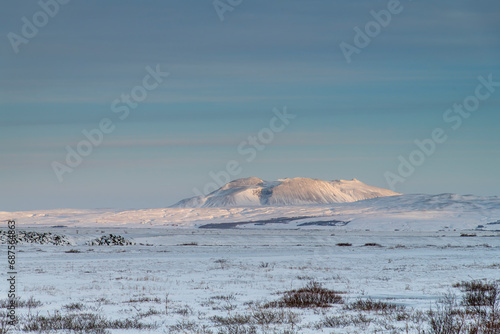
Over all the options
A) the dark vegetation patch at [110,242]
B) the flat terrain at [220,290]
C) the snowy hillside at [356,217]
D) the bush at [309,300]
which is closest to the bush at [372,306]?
the flat terrain at [220,290]

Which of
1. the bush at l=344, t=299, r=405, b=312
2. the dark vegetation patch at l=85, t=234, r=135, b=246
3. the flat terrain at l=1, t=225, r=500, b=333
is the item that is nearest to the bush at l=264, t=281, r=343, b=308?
the flat terrain at l=1, t=225, r=500, b=333

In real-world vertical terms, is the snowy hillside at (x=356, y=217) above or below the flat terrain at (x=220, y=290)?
above

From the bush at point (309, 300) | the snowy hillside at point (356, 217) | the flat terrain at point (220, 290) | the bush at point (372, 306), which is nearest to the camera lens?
the flat terrain at point (220, 290)

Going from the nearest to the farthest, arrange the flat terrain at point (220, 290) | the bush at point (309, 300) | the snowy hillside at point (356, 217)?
the flat terrain at point (220, 290)
the bush at point (309, 300)
the snowy hillside at point (356, 217)

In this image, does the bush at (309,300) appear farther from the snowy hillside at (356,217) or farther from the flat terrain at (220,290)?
the snowy hillside at (356,217)

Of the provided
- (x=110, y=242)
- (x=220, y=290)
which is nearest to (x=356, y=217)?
(x=110, y=242)

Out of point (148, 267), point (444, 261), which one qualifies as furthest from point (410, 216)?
point (148, 267)

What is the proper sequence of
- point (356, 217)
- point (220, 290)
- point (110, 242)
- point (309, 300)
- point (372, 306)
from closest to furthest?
point (372, 306), point (309, 300), point (220, 290), point (110, 242), point (356, 217)

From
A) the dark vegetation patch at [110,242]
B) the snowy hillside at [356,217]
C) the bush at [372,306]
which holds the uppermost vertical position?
the snowy hillside at [356,217]

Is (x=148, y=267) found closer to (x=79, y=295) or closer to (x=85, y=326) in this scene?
(x=79, y=295)

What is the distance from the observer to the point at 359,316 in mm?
12375

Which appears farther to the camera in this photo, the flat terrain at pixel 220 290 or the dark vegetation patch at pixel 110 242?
the dark vegetation patch at pixel 110 242

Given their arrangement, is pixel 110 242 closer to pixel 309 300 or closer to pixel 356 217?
pixel 309 300

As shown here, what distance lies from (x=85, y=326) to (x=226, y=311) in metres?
3.77
